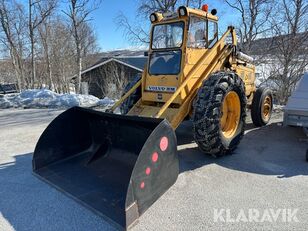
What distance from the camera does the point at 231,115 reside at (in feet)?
15.4

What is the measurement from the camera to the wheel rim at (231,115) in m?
4.61

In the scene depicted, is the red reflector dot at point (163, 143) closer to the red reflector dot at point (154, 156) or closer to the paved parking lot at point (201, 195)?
the red reflector dot at point (154, 156)

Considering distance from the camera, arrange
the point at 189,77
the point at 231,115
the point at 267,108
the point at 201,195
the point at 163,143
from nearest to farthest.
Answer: the point at 163,143
the point at 201,195
the point at 189,77
the point at 231,115
the point at 267,108

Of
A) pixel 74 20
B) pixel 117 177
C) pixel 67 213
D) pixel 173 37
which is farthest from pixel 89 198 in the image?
pixel 74 20

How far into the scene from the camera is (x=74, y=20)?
15.3m

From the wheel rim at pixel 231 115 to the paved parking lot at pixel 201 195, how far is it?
0.46 metres

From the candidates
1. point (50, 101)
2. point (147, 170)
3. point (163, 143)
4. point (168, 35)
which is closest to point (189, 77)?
point (168, 35)

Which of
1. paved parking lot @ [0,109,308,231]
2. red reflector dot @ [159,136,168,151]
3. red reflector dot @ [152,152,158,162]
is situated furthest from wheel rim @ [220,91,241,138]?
red reflector dot @ [152,152,158,162]

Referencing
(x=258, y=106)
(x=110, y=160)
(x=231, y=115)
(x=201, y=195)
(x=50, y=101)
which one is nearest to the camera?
(x=201, y=195)

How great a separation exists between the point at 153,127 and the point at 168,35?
2.03m

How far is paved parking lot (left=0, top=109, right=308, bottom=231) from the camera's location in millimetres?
2637

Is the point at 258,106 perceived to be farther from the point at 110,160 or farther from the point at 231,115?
the point at 110,160

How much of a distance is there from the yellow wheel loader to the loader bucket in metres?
0.01

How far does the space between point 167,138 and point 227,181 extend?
132 centimetres
